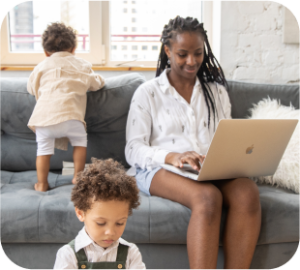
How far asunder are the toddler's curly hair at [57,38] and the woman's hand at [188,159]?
81 cm

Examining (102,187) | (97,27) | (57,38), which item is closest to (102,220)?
(102,187)

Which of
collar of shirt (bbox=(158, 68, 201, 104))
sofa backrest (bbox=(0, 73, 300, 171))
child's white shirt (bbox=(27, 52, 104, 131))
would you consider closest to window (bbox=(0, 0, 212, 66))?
sofa backrest (bbox=(0, 73, 300, 171))

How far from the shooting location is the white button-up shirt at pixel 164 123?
1501mm

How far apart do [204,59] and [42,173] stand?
0.99m

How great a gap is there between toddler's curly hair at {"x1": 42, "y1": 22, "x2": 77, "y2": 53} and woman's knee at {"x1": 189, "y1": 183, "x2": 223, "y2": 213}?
99 cm

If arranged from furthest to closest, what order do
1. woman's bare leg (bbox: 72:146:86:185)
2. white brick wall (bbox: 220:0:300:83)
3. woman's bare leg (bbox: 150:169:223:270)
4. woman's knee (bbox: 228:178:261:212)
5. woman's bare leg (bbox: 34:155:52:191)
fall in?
white brick wall (bbox: 220:0:300:83) → woman's bare leg (bbox: 72:146:86:185) → woman's bare leg (bbox: 34:155:52:191) → woman's knee (bbox: 228:178:261:212) → woman's bare leg (bbox: 150:169:223:270)

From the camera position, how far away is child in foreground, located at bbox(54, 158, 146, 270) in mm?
844

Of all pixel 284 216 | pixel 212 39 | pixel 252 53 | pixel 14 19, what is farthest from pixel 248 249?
pixel 14 19

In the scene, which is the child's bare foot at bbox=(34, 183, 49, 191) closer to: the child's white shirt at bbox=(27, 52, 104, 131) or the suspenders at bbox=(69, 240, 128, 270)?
the child's white shirt at bbox=(27, 52, 104, 131)

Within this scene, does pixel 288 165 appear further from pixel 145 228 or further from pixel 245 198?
pixel 145 228

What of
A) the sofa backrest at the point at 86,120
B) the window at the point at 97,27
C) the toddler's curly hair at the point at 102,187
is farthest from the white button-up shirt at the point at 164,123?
the window at the point at 97,27

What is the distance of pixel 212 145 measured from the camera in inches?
43.0

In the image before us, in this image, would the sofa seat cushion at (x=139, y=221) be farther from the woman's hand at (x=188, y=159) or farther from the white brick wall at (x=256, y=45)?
the white brick wall at (x=256, y=45)

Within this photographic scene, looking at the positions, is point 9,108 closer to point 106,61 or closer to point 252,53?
point 106,61
